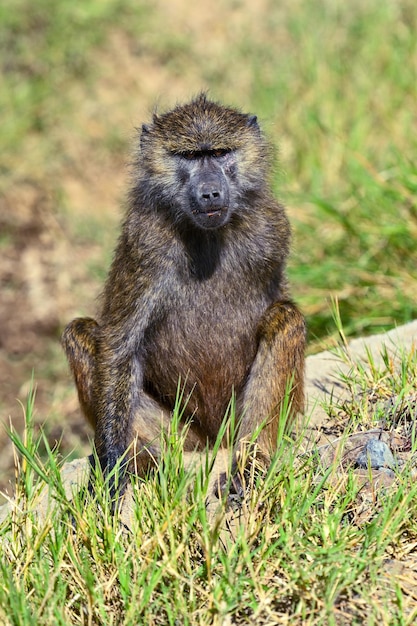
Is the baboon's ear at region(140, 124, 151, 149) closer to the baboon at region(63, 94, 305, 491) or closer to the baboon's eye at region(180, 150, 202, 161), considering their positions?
the baboon at region(63, 94, 305, 491)

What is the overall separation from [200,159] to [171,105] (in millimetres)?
4985

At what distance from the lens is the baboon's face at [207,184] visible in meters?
3.63

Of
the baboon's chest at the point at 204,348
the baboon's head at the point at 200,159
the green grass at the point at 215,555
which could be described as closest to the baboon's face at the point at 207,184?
the baboon's head at the point at 200,159

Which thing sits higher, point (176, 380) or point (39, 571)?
point (176, 380)

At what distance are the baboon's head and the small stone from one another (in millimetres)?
1073

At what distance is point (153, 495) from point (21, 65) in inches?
275

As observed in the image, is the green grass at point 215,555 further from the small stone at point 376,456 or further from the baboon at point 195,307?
the baboon at point 195,307

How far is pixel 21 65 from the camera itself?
29.7ft

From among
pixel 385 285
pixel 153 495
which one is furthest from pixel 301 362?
pixel 385 285

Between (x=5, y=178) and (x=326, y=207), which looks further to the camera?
(x=5, y=178)

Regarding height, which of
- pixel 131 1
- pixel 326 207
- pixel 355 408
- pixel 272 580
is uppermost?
pixel 131 1

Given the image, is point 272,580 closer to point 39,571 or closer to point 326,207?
point 39,571

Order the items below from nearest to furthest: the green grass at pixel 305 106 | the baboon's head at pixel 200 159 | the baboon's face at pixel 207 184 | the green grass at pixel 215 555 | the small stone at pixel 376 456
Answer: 1. the green grass at pixel 215 555
2. the small stone at pixel 376 456
3. the baboon's face at pixel 207 184
4. the baboon's head at pixel 200 159
5. the green grass at pixel 305 106

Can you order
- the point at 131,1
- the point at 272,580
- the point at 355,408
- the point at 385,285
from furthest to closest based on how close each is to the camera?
the point at 131,1 < the point at 385,285 < the point at 355,408 < the point at 272,580
